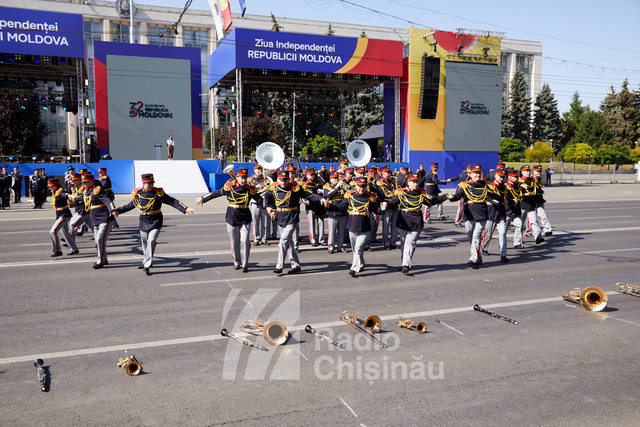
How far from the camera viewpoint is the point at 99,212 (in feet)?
38.0

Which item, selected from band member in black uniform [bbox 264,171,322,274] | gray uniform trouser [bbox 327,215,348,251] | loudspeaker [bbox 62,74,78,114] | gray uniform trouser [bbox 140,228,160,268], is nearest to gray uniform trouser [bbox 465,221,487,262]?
gray uniform trouser [bbox 327,215,348,251]

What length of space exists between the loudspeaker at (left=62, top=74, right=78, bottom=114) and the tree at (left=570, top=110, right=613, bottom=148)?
223 feet

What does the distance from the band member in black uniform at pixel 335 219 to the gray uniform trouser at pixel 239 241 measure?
2535mm

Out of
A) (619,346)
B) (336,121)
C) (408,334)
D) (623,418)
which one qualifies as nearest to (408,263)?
(408,334)

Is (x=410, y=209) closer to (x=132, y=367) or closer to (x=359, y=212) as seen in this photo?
(x=359, y=212)

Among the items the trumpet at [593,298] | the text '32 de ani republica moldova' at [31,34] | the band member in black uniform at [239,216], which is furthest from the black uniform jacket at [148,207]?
the text '32 de ani republica moldova' at [31,34]

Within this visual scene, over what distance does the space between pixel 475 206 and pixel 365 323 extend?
583 cm

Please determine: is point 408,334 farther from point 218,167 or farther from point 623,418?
point 218,167

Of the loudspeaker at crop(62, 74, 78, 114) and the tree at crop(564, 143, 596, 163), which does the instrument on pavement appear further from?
the tree at crop(564, 143, 596, 163)

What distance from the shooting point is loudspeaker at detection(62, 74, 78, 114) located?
30.7 metres

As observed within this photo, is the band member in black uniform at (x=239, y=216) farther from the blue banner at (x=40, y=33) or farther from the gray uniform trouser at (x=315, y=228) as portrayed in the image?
the blue banner at (x=40, y=33)

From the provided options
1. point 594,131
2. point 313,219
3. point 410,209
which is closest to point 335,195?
point 313,219

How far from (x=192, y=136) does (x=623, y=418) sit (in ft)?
140

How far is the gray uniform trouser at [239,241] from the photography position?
1083 cm
